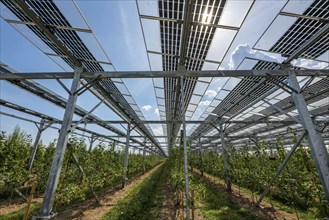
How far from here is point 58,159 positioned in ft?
17.6

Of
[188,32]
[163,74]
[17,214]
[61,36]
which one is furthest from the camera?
[17,214]

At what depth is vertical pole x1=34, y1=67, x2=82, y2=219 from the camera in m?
4.93

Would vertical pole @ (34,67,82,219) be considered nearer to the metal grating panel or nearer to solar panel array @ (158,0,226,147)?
solar panel array @ (158,0,226,147)

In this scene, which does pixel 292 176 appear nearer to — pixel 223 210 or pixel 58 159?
pixel 223 210

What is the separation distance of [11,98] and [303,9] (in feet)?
45.8

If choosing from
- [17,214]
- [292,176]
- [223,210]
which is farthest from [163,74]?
[17,214]

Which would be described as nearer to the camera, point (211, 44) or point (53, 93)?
point (211, 44)

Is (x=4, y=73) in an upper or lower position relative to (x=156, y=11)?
lower

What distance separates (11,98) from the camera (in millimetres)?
9797

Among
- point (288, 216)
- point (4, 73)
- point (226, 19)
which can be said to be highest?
point (226, 19)

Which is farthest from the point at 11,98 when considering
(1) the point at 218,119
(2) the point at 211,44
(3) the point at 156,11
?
(1) the point at 218,119

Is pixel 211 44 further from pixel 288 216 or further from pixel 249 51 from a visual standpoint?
pixel 288 216

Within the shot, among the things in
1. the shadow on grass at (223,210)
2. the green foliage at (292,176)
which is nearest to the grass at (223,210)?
the shadow on grass at (223,210)

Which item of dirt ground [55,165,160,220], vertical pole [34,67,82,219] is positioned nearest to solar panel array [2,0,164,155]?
vertical pole [34,67,82,219]
